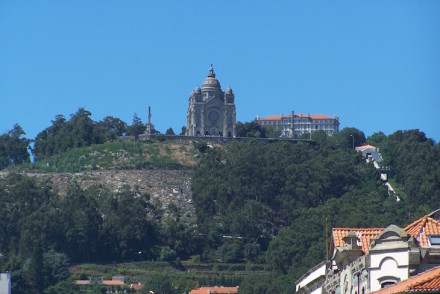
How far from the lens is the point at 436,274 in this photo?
1641 inches

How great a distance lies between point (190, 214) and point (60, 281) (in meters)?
32.6

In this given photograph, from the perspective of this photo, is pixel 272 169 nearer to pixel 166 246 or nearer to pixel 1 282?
pixel 166 246

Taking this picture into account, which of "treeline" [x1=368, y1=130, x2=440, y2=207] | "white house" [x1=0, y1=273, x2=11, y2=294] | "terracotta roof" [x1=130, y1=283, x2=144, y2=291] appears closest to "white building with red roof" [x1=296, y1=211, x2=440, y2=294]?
"white house" [x1=0, y1=273, x2=11, y2=294]

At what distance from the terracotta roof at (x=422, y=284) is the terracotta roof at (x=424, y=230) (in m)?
5.76

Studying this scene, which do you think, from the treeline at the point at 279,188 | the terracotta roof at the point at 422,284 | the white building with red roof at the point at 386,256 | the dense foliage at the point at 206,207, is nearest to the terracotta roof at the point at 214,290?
the dense foliage at the point at 206,207

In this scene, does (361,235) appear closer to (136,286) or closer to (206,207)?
(136,286)

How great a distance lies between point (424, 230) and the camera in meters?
50.2

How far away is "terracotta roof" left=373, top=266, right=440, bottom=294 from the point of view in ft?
134

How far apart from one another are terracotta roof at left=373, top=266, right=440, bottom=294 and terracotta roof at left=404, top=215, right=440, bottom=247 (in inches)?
227

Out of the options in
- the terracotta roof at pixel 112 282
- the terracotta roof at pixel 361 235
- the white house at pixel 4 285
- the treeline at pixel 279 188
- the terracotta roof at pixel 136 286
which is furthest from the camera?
the treeline at pixel 279 188

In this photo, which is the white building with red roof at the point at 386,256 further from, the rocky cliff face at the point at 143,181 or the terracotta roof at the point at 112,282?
the rocky cliff face at the point at 143,181

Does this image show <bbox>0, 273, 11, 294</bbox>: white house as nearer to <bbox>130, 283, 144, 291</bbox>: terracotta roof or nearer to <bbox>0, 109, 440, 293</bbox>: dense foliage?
<bbox>0, 109, 440, 293</bbox>: dense foliage

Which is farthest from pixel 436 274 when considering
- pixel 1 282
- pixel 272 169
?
pixel 272 169

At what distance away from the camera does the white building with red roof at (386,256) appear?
1874 inches
